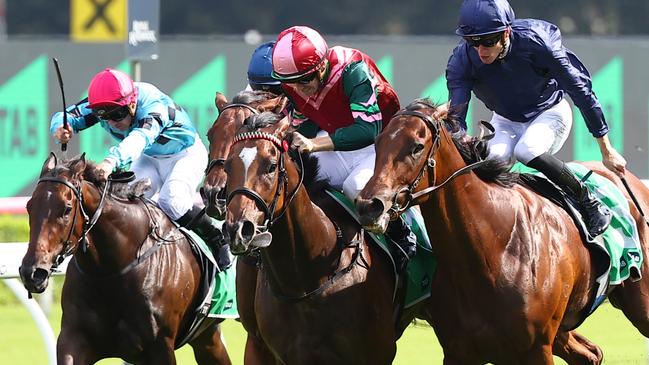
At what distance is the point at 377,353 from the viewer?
210 inches

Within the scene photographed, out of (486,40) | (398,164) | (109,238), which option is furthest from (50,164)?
(486,40)

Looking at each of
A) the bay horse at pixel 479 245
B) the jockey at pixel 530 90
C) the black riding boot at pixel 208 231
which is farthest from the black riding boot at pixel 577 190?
the black riding boot at pixel 208 231

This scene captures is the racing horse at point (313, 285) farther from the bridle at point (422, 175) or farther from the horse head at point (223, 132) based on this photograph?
the bridle at point (422, 175)

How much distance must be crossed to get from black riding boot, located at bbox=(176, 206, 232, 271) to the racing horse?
101 cm

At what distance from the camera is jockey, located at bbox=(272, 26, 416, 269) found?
5.29 metres

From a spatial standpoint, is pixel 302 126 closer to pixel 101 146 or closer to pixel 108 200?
pixel 108 200

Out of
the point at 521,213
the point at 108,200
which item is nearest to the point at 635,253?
the point at 521,213

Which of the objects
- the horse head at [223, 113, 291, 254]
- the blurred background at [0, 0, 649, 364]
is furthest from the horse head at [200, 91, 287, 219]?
the blurred background at [0, 0, 649, 364]

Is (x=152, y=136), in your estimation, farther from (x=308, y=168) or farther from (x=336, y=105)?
(x=336, y=105)

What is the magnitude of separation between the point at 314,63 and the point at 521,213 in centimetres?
107

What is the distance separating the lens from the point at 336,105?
18.3 feet

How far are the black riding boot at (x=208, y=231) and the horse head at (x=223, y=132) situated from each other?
0.80 m

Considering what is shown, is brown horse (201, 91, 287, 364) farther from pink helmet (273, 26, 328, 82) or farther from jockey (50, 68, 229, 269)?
jockey (50, 68, 229, 269)

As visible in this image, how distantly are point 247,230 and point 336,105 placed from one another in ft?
3.42
